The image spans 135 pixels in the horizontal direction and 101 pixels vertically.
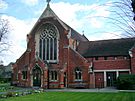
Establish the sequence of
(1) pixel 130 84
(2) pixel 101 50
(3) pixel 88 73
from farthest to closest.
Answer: (2) pixel 101 50
(3) pixel 88 73
(1) pixel 130 84

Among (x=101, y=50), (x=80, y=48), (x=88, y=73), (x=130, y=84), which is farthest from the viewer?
(x=80, y=48)

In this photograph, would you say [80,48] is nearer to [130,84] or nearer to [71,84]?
[71,84]

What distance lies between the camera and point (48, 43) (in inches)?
1863

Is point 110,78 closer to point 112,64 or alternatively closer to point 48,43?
point 112,64

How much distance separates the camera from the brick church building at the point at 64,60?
140 ft

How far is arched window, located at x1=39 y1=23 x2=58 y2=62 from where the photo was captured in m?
46.5

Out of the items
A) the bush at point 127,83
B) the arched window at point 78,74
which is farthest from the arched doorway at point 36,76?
the bush at point 127,83

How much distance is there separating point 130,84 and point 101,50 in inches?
453

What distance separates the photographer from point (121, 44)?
153ft

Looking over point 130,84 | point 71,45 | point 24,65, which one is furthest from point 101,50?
point 24,65

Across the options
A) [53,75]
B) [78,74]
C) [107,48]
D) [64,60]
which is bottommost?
[53,75]

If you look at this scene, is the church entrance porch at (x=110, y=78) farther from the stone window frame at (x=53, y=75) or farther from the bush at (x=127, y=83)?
the stone window frame at (x=53, y=75)

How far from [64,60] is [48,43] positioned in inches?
204

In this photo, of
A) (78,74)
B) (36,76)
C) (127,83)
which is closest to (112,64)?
(78,74)
